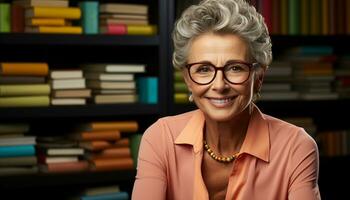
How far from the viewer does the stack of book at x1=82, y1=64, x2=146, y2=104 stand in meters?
2.80

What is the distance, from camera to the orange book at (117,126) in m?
2.79

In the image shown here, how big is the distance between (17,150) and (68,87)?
0.37m

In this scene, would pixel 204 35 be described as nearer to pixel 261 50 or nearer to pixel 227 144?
pixel 261 50

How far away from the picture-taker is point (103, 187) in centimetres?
285

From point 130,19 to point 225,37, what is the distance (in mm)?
1486

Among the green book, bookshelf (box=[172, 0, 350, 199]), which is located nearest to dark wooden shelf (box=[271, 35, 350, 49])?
bookshelf (box=[172, 0, 350, 199])

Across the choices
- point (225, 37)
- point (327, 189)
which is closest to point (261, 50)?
point (225, 37)

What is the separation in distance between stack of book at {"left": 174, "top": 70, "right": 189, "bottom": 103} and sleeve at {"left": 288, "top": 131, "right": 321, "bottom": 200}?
144 centimetres

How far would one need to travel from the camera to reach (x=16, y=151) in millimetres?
2691

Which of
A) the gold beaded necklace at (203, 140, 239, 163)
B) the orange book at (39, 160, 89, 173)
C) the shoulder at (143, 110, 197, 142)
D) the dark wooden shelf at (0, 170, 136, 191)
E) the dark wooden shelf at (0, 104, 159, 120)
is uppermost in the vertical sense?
the shoulder at (143, 110, 197, 142)

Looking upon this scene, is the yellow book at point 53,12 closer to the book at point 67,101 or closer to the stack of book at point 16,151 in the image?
the book at point 67,101

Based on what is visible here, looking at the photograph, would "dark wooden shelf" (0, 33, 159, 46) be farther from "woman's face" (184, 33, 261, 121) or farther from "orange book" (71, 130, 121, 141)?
"woman's face" (184, 33, 261, 121)

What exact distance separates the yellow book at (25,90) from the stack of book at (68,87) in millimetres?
43

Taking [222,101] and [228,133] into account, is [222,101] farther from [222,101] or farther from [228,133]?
[228,133]
